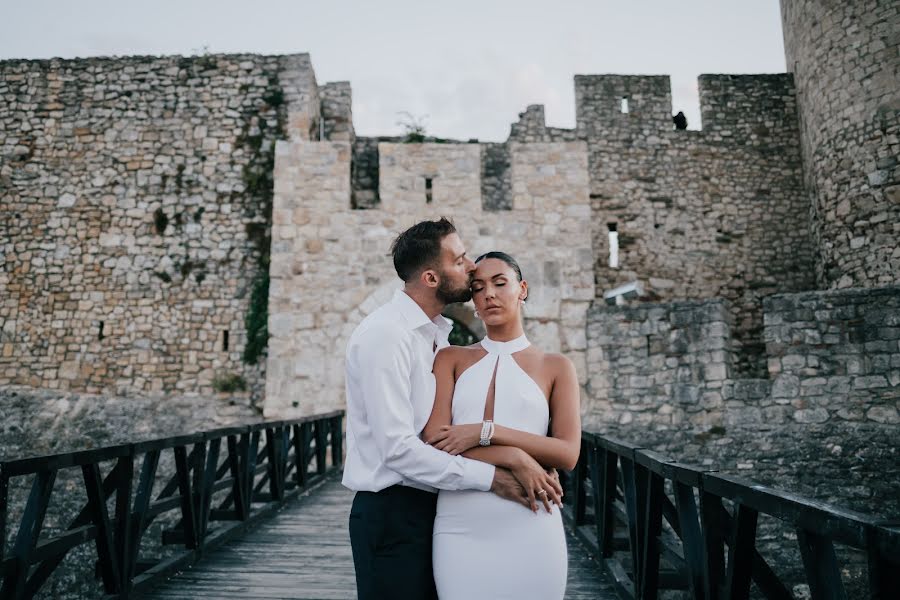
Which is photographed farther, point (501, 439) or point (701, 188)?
point (701, 188)

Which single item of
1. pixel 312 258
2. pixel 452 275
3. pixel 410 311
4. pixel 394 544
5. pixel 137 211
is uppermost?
pixel 137 211

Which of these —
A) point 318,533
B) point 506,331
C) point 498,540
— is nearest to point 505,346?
point 506,331

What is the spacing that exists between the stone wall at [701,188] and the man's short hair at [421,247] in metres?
8.43

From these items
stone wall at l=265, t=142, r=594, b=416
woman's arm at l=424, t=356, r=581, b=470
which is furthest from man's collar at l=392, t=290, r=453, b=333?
stone wall at l=265, t=142, r=594, b=416

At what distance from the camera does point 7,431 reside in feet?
24.1

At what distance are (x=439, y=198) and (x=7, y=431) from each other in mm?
5991

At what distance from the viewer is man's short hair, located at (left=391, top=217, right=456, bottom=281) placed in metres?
1.76

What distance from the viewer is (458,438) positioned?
4.97ft

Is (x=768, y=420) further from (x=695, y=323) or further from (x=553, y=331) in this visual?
(x=553, y=331)

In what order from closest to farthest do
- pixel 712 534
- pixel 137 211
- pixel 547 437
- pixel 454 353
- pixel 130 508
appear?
pixel 547 437
pixel 454 353
pixel 712 534
pixel 130 508
pixel 137 211

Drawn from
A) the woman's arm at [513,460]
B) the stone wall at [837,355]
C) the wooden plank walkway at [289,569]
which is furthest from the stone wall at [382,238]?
the woman's arm at [513,460]

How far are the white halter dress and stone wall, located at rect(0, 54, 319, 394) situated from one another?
21.2 ft

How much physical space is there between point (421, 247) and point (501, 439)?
1.97ft

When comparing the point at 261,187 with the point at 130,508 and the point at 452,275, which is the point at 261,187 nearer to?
the point at 130,508
